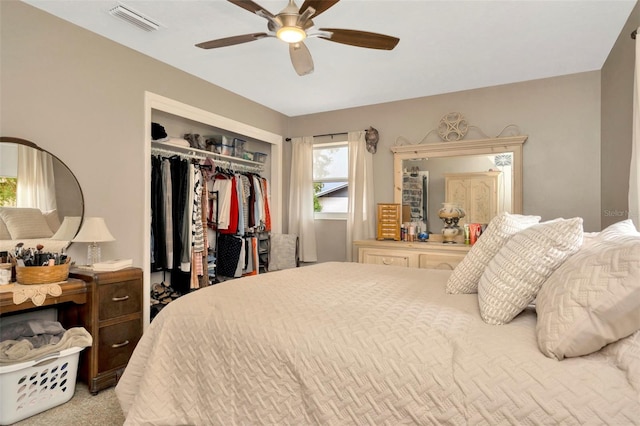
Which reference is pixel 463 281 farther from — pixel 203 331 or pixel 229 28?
pixel 229 28

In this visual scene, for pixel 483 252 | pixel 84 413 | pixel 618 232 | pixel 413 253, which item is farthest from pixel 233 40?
pixel 413 253

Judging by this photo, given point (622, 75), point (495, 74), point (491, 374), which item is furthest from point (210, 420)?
point (495, 74)

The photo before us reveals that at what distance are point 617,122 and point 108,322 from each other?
3.94m

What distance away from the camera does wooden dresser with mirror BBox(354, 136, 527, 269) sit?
12.0ft

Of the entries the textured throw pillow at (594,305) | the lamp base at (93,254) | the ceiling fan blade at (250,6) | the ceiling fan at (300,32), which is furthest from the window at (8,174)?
the textured throw pillow at (594,305)

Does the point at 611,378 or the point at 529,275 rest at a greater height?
the point at 529,275

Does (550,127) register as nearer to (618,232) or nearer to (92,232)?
(618,232)

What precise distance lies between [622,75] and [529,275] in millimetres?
2404

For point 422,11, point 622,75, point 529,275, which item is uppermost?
point 422,11

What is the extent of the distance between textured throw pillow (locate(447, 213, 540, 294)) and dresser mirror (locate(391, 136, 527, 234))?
2.19 m

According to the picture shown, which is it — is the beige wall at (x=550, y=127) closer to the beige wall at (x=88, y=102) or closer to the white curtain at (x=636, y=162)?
the white curtain at (x=636, y=162)

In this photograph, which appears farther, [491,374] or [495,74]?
[495,74]

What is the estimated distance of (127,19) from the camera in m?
2.50

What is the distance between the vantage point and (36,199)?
240 cm
